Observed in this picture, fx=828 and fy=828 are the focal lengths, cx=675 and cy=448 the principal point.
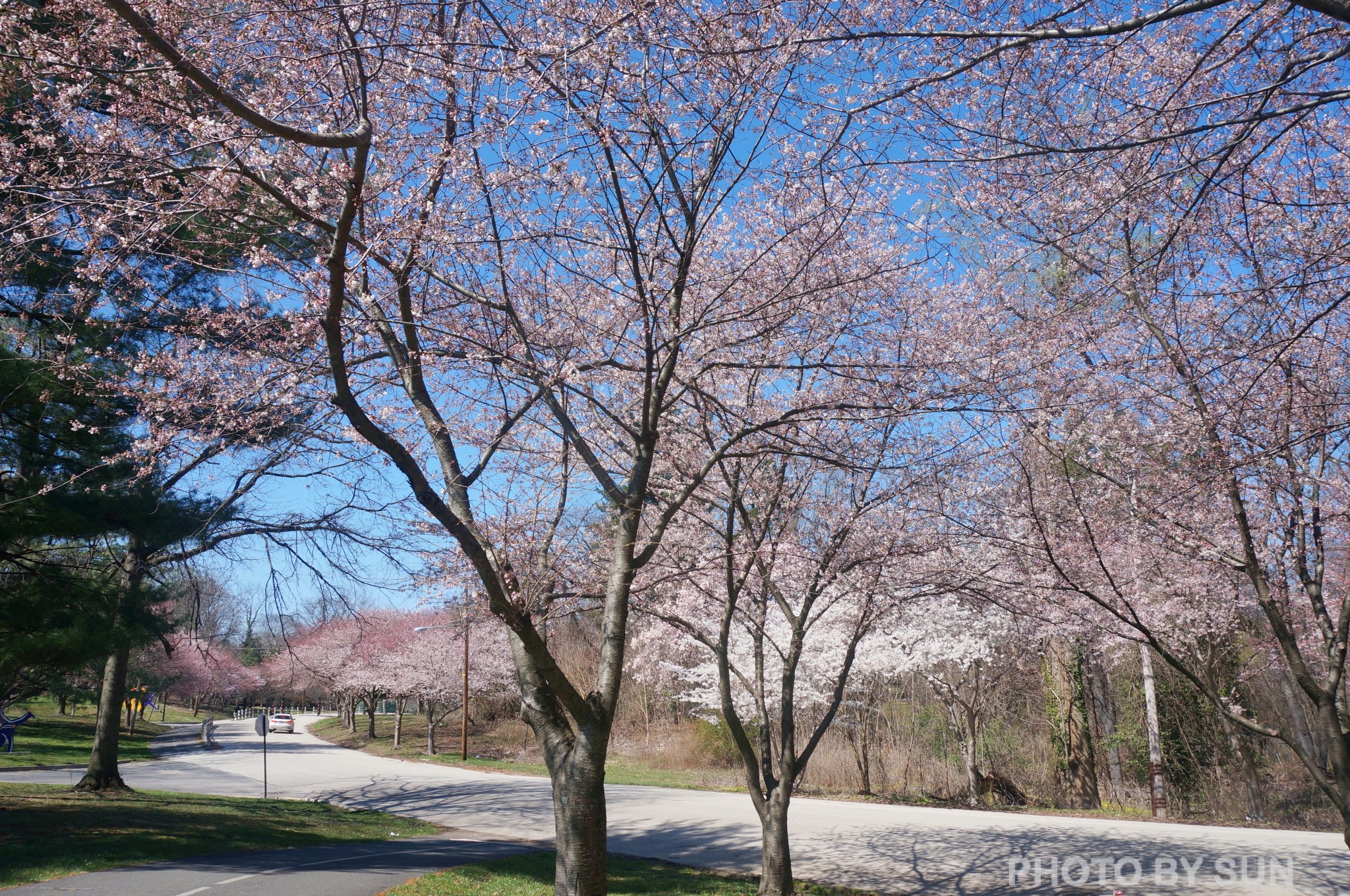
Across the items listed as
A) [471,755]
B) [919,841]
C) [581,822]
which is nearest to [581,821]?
[581,822]

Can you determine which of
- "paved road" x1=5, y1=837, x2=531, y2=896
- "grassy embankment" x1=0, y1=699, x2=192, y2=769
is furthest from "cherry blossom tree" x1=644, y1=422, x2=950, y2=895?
"grassy embankment" x1=0, y1=699, x2=192, y2=769

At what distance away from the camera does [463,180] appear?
552 cm

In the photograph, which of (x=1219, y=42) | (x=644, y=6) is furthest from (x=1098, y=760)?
(x=644, y=6)

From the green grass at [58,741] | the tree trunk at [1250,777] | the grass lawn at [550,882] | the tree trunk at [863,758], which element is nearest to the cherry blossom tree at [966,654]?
the tree trunk at [863,758]

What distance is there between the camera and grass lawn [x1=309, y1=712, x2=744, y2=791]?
22442mm

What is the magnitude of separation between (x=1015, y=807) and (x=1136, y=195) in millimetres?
14954

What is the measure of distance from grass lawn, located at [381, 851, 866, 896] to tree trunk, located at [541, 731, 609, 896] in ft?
12.8

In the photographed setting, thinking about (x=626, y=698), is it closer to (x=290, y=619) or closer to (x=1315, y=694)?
(x=290, y=619)

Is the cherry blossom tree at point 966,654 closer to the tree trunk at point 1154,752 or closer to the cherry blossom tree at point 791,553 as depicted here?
the tree trunk at point 1154,752

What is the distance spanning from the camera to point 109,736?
16344 mm

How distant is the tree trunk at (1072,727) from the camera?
17.5 metres

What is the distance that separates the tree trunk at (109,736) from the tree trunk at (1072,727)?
18.8 metres

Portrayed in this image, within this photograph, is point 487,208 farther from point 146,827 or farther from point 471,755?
point 471,755

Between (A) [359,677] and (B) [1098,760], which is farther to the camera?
(A) [359,677]
